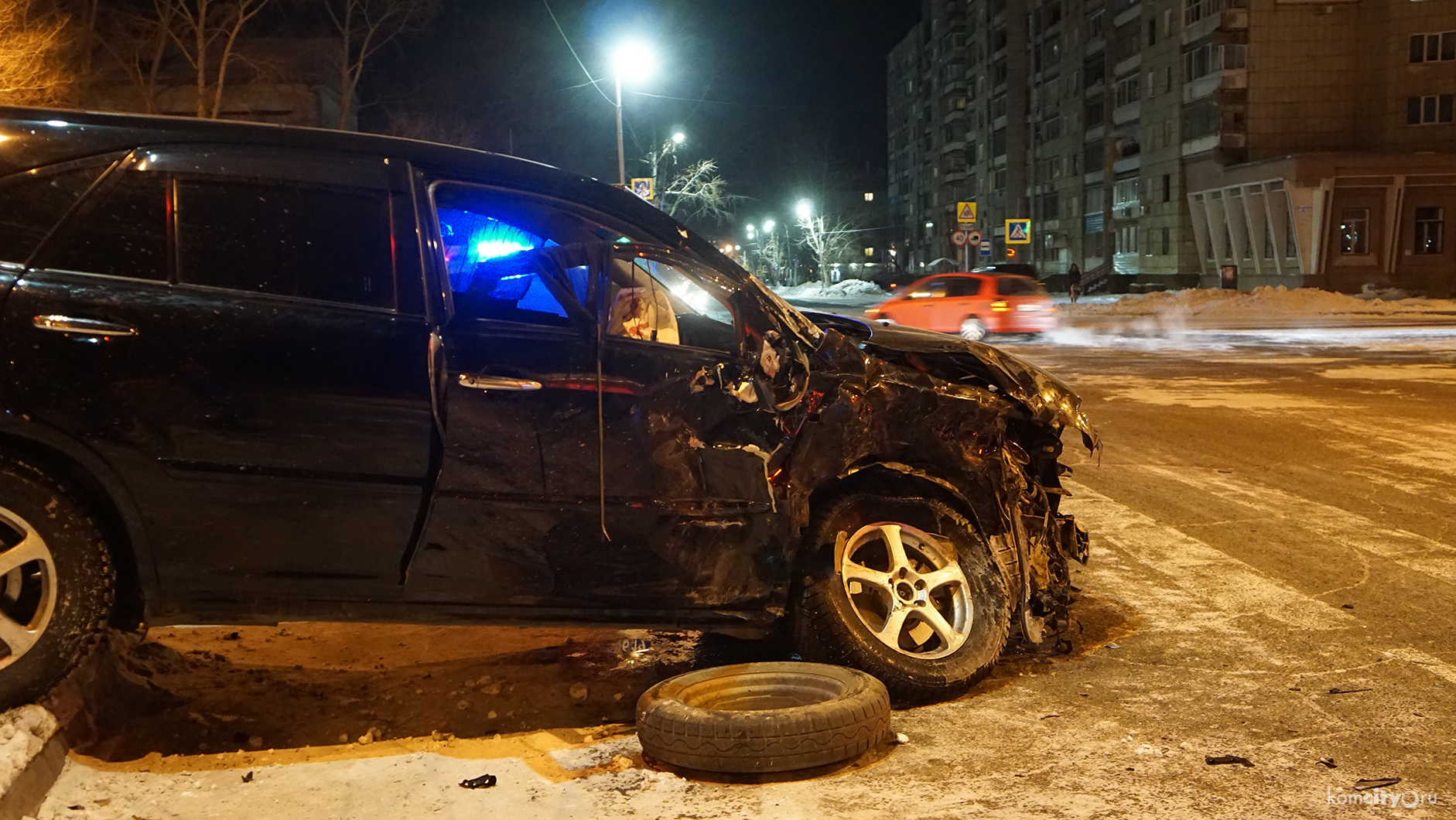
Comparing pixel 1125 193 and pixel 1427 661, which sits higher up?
pixel 1125 193

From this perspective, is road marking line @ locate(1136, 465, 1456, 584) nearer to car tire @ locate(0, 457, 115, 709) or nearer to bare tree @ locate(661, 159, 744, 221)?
car tire @ locate(0, 457, 115, 709)

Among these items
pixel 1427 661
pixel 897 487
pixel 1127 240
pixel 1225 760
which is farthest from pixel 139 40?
pixel 1127 240

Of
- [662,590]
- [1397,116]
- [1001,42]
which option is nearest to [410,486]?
[662,590]

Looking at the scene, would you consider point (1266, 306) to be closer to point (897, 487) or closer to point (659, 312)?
point (897, 487)

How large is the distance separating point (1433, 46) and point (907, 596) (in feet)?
180

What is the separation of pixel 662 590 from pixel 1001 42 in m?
84.8

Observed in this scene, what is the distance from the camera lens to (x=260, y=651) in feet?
16.8

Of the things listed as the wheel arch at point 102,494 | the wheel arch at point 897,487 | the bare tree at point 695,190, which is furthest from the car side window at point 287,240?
the bare tree at point 695,190

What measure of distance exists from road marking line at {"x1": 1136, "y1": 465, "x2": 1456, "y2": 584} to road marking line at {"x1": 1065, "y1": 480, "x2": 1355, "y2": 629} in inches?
34.2

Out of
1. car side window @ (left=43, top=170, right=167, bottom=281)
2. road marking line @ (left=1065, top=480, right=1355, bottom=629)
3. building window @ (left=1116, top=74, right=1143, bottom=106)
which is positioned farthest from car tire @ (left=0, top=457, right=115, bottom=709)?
building window @ (left=1116, top=74, right=1143, bottom=106)

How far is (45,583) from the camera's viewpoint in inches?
153

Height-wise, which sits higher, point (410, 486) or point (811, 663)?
point (410, 486)

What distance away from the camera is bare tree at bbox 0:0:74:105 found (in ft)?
63.2

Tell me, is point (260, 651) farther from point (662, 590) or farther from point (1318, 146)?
point (1318, 146)
